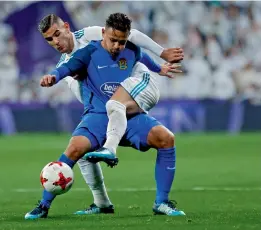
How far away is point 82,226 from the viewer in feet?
23.2

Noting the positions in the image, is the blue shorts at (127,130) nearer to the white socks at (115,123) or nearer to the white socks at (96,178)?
the white socks at (115,123)

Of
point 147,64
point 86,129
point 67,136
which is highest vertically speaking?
point 147,64

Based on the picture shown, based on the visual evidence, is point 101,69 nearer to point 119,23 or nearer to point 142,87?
point 142,87

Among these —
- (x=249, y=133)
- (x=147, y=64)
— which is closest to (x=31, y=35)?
(x=249, y=133)

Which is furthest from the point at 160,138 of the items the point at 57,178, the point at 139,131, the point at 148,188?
the point at 148,188

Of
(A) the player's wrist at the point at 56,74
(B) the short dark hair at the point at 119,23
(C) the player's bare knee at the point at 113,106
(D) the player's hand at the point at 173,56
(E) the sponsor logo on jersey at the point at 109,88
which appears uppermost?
(B) the short dark hair at the point at 119,23

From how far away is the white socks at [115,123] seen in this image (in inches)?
308

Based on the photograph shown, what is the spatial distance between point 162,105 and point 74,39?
14.4 m

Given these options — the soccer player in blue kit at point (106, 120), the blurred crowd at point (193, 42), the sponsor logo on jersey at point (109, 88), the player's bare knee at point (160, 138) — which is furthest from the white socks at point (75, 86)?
the blurred crowd at point (193, 42)

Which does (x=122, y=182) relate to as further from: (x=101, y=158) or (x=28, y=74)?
(x=28, y=74)

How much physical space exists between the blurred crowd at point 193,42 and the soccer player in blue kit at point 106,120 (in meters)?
15.8

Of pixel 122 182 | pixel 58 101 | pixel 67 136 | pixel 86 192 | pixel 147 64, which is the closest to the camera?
pixel 147 64

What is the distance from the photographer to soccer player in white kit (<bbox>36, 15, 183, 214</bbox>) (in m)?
8.24

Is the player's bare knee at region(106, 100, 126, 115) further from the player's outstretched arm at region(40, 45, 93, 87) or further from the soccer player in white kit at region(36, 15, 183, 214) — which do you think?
the soccer player in white kit at region(36, 15, 183, 214)
